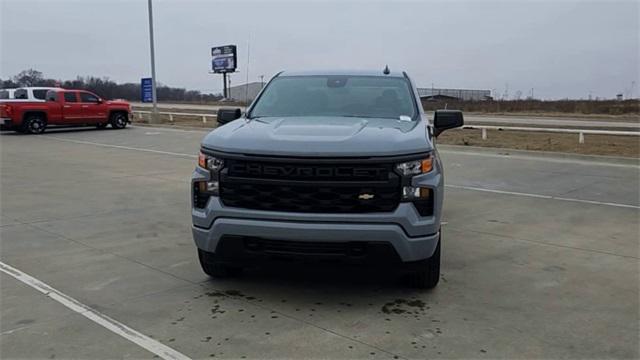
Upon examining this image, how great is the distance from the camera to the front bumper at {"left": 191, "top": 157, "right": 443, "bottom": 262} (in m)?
4.17

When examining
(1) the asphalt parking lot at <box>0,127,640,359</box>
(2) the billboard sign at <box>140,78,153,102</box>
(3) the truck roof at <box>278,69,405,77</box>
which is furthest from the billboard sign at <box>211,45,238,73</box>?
(3) the truck roof at <box>278,69,405,77</box>

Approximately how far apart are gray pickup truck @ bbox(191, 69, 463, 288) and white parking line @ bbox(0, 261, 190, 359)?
2.79 feet

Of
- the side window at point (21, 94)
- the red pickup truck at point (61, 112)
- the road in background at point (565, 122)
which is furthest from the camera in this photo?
the road in background at point (565, 122)

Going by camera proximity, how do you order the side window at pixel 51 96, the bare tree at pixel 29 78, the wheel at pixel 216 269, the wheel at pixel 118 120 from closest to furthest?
1. the wheel at pixel 216 269
2. the side window at pixel 51 96
3. the wheel at pixel 118 120
4. the bare tree at pixel 29 78

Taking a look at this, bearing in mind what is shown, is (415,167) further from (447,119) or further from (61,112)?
(61,112)

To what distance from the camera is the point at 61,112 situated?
2480cm

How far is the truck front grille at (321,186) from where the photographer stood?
13.9 ft

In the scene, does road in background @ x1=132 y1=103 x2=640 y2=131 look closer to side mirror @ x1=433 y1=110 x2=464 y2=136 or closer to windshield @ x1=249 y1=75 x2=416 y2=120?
side mirror @ x1=433 y1=110 x2=464 y2=136

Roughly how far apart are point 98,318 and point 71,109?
2301 centimetres

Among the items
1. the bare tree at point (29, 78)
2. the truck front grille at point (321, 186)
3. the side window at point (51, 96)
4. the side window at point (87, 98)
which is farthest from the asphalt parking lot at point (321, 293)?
the bare tree at point (29, 78)

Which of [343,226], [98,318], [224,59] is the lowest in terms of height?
[98,318]

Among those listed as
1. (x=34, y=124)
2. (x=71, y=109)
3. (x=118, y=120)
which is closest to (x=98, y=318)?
(x=34, y=124)

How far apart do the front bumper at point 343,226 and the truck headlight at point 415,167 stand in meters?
0.05

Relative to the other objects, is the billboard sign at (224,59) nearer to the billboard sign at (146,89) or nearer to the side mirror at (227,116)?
the billboard sign at (146,89)
